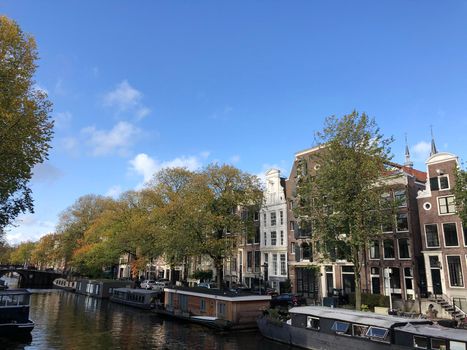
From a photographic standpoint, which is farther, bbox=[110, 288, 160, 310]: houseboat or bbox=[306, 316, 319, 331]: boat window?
bbox=[110, 288, 160, 310]: houseboat

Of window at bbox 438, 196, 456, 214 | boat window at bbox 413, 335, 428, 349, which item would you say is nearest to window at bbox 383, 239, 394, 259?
window at bbox 438, 196, 456, 214

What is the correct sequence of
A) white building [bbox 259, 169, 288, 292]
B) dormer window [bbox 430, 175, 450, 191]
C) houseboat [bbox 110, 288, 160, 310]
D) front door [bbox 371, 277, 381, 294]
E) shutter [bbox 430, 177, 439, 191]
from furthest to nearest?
white building [bbox 259, 169, 288, 292] → houseboat [bbox 110, 288, 160, 310] → front door [bbox 371, 277, 381, 294] → shutter [bbox 430, 177, 439, 191] → dormer window [bbox 430, 175, 450, 191]

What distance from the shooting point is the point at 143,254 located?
72.3m

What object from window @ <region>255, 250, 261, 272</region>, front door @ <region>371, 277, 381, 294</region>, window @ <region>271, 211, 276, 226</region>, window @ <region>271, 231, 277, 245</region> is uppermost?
window @ <region>271, 211, 276, 226</region>

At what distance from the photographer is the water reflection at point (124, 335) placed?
3095 centimetres

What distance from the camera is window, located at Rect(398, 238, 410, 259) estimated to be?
44.9m

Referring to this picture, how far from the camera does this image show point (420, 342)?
22.6 m

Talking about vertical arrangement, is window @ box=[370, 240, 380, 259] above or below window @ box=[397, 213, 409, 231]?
below

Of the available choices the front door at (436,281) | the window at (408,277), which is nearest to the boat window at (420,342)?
the front door at (436,281)

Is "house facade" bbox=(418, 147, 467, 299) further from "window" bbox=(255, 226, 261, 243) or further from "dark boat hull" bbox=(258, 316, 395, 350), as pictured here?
"window" bbox=(255, 226, 261, 243)

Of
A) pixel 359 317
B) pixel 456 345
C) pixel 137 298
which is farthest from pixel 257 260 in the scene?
pixel 456 345

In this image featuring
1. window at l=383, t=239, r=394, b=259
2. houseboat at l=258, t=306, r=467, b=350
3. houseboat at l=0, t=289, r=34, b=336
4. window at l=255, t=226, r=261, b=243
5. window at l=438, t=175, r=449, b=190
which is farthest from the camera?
window at l=255, t=226, r=261, b=243

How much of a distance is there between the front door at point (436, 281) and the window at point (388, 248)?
4893 mm

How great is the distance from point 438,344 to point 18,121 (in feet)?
105
